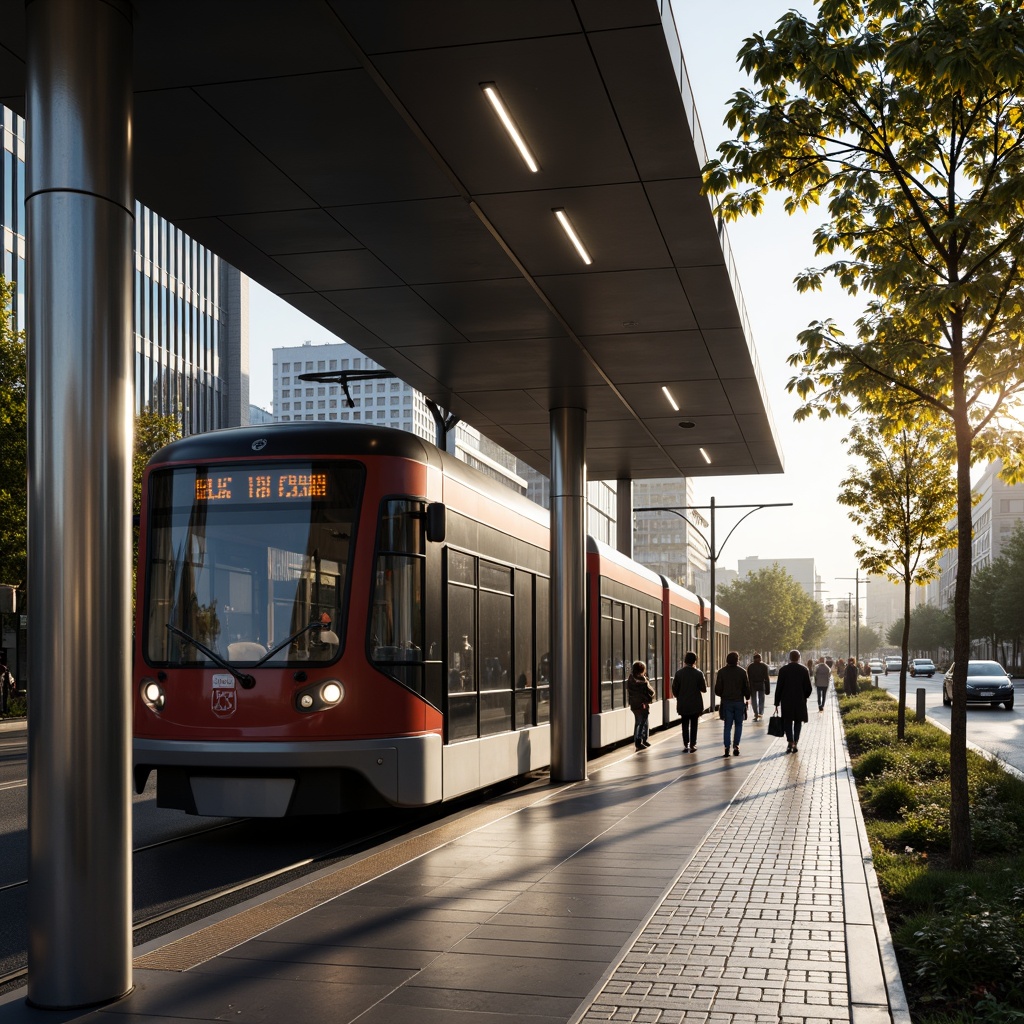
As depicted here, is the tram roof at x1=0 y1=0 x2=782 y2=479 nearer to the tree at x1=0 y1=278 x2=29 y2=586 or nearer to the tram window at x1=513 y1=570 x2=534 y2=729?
the tram window at x1=513 y1=570 x2=534 y2=729

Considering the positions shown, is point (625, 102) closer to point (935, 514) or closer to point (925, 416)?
point (925, 416)

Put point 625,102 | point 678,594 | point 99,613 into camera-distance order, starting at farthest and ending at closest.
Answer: point 678,594 < point 625,102 < point 99,613

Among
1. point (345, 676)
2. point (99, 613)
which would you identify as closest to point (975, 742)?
point (345, 676)

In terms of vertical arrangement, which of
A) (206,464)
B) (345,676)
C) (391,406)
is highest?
(391,406)

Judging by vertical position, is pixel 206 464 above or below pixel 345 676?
above

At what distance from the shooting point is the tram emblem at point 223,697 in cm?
1084

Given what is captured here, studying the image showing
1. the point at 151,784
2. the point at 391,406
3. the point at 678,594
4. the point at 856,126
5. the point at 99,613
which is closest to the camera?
the point at 99,613

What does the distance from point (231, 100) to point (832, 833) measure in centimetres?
770

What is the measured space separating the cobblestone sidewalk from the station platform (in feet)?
0.06

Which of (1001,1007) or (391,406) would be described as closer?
(1001,1007)

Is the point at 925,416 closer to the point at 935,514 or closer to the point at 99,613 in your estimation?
the point at 99,613

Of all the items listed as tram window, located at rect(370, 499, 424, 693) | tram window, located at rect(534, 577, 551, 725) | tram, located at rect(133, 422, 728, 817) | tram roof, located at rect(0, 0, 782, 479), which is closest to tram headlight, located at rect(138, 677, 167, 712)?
tram, located at rect(133, 422, 728, 817)

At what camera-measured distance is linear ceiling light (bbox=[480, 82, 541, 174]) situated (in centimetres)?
781

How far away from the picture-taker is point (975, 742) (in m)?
27.1
